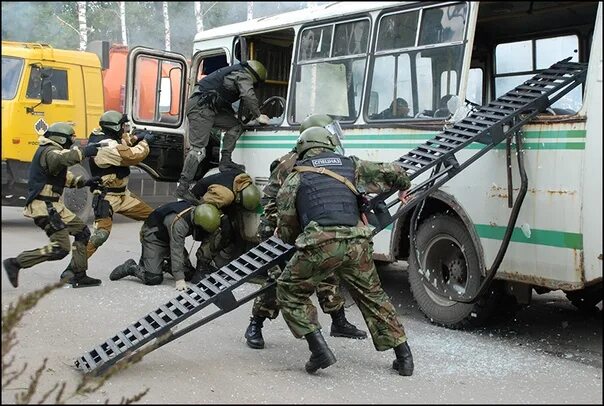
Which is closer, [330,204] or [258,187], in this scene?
[330,204]

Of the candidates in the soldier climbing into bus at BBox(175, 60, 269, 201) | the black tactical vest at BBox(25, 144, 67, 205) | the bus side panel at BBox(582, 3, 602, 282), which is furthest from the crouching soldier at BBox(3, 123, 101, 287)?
the bus side panel at BBox(582, 3, 602, 282)

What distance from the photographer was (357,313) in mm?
6895

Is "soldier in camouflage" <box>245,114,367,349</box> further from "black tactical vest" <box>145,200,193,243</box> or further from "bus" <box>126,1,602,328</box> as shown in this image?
"black tactical vest" <box>145,200,193,243</box>

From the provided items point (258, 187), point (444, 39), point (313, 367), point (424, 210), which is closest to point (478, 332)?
point (424, 210)

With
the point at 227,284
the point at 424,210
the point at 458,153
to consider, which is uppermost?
the point at 458,153

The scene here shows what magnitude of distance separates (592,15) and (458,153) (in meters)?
1.99

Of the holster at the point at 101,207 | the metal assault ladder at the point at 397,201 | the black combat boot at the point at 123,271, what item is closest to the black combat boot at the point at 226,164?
the holster at the point at 101,207

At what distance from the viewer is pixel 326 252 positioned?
4719mm

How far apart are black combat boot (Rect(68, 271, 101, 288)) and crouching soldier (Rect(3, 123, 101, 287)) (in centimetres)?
33

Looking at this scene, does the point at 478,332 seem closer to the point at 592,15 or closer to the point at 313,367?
the point at 313,367

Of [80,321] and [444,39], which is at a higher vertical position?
[444,39]

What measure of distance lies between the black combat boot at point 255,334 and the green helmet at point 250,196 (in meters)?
2.37

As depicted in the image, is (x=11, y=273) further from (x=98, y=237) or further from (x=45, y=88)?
(x=45, y=88)

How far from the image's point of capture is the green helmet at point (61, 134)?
6.89 metres
